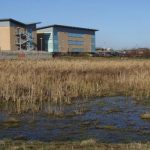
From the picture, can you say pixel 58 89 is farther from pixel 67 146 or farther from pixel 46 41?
pixel 46 41

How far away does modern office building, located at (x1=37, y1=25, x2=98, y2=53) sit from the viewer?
133 meters

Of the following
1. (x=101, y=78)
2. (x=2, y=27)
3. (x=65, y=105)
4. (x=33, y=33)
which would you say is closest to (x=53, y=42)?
(x=33, y=33)

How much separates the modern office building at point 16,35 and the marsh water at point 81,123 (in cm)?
9393

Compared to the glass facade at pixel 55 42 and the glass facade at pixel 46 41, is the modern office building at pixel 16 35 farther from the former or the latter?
the glass facade at pixel 55 42

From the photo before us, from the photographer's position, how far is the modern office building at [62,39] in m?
133

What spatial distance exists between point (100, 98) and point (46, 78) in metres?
4.37

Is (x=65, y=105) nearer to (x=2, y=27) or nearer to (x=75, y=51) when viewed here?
(x=2, y=27)

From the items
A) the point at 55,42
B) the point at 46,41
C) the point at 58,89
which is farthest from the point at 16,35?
the point at 58,89

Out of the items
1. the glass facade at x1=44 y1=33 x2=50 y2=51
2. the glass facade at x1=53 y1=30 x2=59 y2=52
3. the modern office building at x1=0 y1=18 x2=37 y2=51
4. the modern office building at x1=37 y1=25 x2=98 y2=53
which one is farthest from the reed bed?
the glass facade at x1=44 y1=33 x2=50 y2=51

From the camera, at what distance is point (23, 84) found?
1989 cm

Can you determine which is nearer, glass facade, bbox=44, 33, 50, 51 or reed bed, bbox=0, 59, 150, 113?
reed bed, bbox=0, 59, 150, 113

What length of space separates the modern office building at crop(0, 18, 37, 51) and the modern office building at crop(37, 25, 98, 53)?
28.7 ft

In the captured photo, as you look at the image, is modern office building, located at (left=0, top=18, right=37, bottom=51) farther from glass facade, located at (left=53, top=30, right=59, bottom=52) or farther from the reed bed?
the reed bed

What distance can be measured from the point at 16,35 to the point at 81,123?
10558cm
